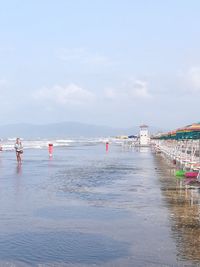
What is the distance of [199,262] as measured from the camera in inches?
312

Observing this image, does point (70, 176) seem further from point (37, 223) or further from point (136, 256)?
point (136, 256)

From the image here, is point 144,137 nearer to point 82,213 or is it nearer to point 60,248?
point 82,213

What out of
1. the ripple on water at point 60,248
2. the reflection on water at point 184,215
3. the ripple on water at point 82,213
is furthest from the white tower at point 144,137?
the ripple on water at point 60,248

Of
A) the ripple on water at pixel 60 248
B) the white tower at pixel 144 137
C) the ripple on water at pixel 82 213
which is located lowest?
the ripple on water at pixel 60 248

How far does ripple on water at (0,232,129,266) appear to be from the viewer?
831cm

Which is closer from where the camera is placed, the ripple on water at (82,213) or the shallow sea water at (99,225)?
the shallow sea water at (99,225)

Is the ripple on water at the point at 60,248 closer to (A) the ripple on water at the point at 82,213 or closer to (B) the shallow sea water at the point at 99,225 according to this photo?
(B) the shallow sea water at the point at 99,225

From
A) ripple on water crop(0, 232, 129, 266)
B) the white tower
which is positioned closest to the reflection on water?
ripple on water crop(0, 232, 129, 266)

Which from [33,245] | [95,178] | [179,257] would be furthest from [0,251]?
[95,178]

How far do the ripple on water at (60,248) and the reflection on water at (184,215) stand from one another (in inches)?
43.3

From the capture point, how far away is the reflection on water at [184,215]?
28.8 ft

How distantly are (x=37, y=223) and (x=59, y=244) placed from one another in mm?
2280

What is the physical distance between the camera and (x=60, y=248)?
29.7ft

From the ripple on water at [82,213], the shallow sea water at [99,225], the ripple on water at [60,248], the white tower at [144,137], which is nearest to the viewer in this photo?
the ripple on water at [60,248]
